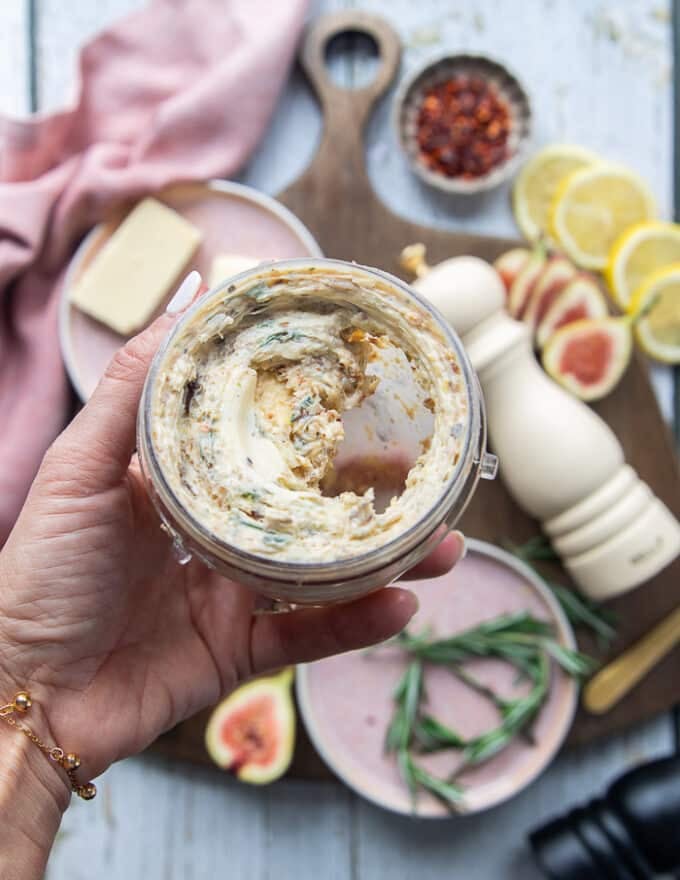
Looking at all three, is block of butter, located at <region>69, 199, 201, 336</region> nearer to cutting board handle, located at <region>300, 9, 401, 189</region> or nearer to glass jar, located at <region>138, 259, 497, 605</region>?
cutting board handle, located at <region>300, 9, 401, 189</region>

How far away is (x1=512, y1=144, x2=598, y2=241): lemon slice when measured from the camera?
1.99 metres

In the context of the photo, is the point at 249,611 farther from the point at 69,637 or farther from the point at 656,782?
the point at 656,782

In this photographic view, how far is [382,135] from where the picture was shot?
6.64 ft

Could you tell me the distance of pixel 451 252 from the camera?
1.94 m

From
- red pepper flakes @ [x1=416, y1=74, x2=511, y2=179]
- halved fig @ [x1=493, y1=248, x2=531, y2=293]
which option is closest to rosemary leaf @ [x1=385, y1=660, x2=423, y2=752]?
halved fig @ [x1=493, y1=248, x2=531, y2=293]

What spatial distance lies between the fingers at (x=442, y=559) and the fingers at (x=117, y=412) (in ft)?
1.51

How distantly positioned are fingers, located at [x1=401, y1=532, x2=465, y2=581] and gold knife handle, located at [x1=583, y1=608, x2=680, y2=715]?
0.61 meters

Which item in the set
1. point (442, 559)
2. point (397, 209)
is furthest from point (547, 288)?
point (442, 559)

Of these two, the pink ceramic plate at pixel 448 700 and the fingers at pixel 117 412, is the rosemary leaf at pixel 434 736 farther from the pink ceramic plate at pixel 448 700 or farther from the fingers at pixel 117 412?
the fingers at pixel 117 412

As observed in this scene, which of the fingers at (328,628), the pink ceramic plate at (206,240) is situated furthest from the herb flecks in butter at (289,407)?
the pink ceramic plate at (206,240)

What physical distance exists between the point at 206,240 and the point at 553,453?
2.56 ft

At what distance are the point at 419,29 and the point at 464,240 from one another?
486 mm

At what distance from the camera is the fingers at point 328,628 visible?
1.34 m

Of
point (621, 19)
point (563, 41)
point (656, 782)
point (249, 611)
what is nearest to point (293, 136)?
point (563, 41)
